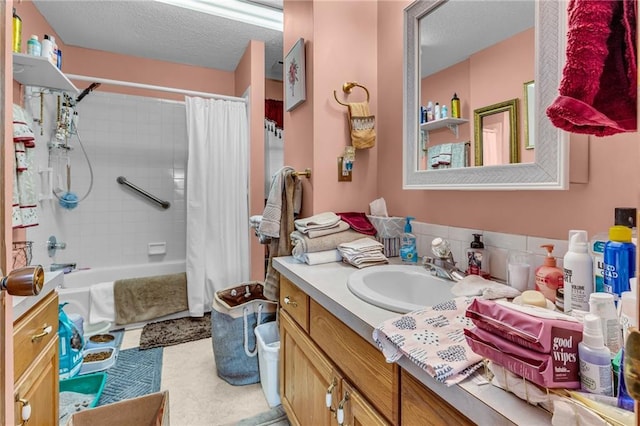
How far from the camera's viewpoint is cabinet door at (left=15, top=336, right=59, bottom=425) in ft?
2.88

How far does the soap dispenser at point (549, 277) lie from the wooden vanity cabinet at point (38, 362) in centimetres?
142

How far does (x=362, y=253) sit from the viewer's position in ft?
4.29

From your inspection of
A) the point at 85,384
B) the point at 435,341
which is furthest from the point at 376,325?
the point at 85,384

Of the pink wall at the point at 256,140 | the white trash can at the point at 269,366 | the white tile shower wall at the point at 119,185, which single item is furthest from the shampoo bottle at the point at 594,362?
the white tile shower wall at the point at 119,185

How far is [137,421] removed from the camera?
1.23m

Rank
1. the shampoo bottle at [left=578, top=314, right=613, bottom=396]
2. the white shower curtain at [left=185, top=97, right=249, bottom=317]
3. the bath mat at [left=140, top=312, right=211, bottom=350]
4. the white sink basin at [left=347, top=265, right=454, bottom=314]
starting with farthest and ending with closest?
the white shower curtain at [left=185, top=97, right=249, bottom=317]
the bath mat at [left=140, top=312, right=211, bottom=350]
the white sink basin at [left=347, top=265, right=454, bottom=314]
the shampoo bottle at [left=578, top=314, right=613, bottom=396]

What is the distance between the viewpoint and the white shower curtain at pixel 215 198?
9.34 feet

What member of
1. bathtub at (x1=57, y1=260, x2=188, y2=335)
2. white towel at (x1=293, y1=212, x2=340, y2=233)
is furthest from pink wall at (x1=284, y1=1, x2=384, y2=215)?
bathtub at (x1=57, y1=260, x2=188, y2=335)

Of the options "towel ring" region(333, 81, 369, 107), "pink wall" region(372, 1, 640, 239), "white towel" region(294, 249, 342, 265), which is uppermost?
"towel ring" region(333, 81, 369, 107)

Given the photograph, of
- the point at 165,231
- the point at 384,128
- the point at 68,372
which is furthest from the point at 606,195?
the point at 165,231

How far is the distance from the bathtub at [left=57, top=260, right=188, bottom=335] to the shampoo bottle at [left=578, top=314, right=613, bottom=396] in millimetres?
2644

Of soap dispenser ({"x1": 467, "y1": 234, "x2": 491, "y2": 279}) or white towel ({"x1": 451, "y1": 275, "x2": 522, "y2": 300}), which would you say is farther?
soap dispenser ({"x1": 467, "y1": 234, "x2": 491, "y2": 279})

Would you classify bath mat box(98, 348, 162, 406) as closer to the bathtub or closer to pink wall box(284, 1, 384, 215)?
the bathtub

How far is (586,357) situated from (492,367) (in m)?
0.13
